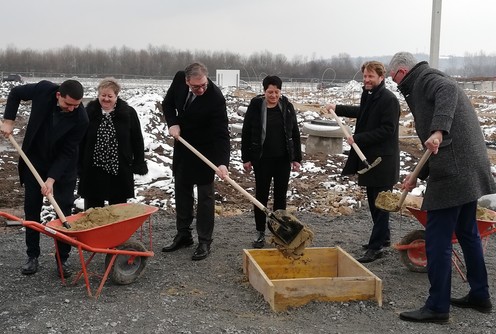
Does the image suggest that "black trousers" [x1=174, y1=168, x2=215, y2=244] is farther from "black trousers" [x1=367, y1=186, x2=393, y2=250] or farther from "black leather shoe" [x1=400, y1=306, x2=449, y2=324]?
"black leather shoe" [x1=400, y1=306, x2=449, y2=324]

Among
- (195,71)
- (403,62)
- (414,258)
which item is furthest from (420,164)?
(195,71)

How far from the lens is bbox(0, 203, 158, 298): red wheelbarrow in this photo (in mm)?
4469

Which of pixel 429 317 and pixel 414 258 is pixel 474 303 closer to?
pixel 429 317

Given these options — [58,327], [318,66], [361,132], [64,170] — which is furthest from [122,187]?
[318,66]

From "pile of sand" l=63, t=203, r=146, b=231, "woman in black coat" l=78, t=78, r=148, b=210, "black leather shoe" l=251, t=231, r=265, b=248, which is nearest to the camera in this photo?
"pile of sand" l=63, t=203, r=146, b=231

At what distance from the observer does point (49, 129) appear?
5066mm

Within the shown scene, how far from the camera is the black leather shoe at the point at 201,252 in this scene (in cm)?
573

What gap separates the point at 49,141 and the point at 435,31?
5.94 m

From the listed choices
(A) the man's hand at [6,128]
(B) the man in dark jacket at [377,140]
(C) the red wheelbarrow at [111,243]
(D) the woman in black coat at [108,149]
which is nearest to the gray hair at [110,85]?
(D) the woman in black coat at [108,149]

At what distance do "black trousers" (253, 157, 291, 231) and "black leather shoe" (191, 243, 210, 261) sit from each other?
663mm

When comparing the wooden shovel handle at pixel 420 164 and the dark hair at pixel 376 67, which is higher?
the dark hair at pixel 376 67

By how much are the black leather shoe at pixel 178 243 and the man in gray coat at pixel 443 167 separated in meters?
2.55

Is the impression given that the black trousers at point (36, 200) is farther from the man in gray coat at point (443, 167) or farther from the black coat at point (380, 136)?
the man in gray coat at point (443, 167)

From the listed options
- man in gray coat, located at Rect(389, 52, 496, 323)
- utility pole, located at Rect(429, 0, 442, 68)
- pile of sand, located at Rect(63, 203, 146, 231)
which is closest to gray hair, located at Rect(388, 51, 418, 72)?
man in gray coat, located at Rect(389, 52, 496, 323)
